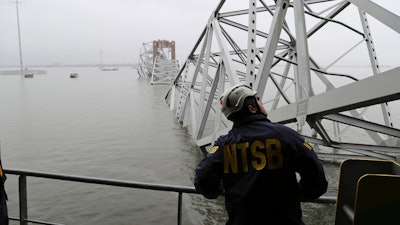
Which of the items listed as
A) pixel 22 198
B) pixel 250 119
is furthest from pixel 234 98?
pixel 22 198

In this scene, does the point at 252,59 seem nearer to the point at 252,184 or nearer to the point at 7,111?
the point at 252,184

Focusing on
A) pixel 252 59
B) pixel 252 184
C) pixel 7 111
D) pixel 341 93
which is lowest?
pixel 7 111

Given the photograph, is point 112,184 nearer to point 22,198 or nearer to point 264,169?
point 22,198

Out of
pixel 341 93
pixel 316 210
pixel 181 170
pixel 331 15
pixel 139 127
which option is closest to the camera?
pixel 341 93

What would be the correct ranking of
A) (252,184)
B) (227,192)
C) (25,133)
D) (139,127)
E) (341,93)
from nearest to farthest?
(252,184) → (227,192) → (341,93) → (25,133) → (139,127)

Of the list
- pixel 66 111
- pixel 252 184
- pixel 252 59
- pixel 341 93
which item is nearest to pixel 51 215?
pixel 252 59

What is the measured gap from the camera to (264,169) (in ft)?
7.11

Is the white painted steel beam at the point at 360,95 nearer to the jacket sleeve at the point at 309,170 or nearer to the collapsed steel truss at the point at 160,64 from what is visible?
the jacket sleeve at the point at 309,170

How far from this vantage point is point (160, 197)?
10250 millimetres

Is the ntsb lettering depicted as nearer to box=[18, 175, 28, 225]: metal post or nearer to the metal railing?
the metal railing

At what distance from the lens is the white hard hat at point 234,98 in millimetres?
2328

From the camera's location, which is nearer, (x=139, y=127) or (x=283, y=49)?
(x=283, y=49)

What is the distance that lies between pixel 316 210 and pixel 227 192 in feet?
23.7

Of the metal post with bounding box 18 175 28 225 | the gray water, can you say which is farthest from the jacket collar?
the gray water
